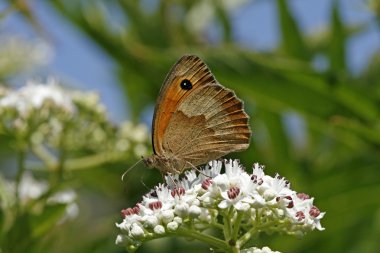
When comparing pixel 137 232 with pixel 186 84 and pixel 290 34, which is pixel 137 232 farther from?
pixel 290 34

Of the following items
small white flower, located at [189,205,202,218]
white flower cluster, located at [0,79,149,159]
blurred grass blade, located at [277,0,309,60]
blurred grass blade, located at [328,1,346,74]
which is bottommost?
small white flower, located at [189,205,202,218]

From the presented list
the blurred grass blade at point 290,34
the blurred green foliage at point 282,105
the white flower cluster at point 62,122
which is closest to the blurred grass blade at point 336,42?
the blurred green foliage at point 282,105

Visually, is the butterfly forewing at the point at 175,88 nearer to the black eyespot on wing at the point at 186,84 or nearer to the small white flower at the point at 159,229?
the black eyespot on wing at the point at 186,84

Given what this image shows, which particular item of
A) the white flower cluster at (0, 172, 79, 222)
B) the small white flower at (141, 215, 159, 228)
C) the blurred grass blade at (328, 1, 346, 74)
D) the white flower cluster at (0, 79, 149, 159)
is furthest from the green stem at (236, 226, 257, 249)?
the blurred grass blade at (328, 1, 346, 74)

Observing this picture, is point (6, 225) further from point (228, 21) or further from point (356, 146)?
point (228, 21)

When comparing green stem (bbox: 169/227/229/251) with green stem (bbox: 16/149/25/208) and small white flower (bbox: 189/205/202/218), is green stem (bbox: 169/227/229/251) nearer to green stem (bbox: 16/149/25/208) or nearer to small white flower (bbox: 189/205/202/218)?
small white flower (bbox: 189/205/202/218)
